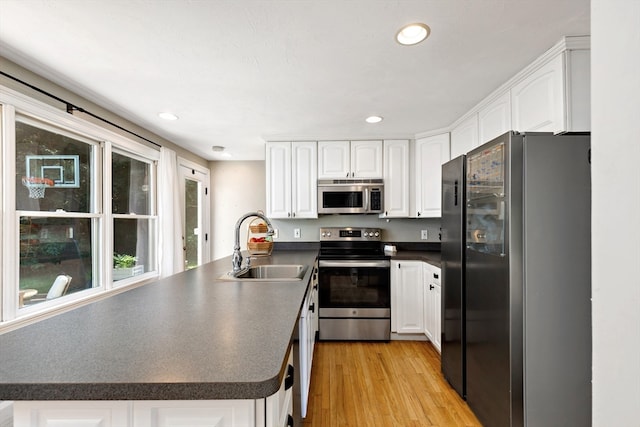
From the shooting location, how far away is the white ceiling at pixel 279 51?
4.11ft

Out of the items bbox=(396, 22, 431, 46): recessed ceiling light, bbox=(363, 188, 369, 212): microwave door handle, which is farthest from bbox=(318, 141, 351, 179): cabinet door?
bbox=(396, 22, 431, 46): recessed ceiling light

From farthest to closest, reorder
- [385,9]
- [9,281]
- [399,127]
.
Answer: [399,127] < [9,281] < [385,9]

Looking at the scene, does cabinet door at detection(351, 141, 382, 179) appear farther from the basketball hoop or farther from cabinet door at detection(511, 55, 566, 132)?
the basketball hoop

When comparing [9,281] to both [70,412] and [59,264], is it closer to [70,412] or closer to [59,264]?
[59,264]

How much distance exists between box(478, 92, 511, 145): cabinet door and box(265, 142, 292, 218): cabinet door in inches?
77.2

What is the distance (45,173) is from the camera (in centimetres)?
191

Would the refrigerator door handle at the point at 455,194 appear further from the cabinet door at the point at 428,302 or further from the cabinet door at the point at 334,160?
the cabinet door at the point at 334,160

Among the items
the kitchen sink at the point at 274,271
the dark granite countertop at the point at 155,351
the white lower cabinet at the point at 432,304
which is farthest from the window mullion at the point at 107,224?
the white lower cabinet at the point at 432,304

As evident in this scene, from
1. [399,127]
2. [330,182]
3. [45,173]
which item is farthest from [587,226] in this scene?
[45,173]

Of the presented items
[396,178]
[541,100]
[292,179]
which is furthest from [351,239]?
[541,100]

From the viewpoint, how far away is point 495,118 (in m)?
2.11

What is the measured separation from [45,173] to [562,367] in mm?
3235

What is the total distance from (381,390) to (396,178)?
6.92ft

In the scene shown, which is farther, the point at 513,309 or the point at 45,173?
the point at 45,173
